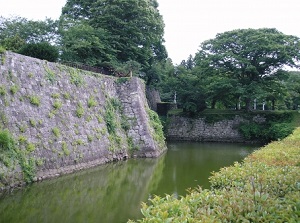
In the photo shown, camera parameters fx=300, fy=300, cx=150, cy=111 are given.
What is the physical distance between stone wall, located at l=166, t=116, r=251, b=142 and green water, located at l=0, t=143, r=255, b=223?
14.3m

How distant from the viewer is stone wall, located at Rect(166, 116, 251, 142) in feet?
91.4

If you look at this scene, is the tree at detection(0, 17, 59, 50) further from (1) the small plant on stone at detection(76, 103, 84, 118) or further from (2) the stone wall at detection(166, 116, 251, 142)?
(2) the stone wall at detection(166, 116, 251, 142)

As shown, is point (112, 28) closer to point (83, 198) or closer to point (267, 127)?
point (267, 127)

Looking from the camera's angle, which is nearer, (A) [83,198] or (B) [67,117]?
(A) [83,198]

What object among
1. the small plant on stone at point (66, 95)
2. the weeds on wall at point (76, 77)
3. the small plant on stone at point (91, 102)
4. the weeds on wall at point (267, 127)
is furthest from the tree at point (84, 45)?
the weeds on wall at point (267, 127)

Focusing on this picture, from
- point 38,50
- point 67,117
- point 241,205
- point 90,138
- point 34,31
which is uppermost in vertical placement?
point 34,31

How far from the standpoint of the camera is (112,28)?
24.0 m

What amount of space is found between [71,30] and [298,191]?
61.2 ft

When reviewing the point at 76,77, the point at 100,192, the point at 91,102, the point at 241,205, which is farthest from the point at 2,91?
the point at 241,205

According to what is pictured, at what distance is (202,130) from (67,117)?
18.2m

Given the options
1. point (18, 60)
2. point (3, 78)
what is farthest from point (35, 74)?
point (3, 78)

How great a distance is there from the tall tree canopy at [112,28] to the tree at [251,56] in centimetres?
590

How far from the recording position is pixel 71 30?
20.0 meters

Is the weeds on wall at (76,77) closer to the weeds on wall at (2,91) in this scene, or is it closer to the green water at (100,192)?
the green water at (100,192)
